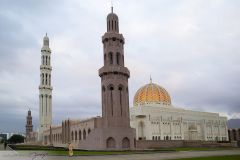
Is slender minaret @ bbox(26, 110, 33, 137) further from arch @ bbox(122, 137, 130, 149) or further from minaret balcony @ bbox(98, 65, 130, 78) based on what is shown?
arch @ bbox(122, 137, 130, 149)

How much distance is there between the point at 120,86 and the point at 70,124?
23655mm

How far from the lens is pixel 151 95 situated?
260 ft

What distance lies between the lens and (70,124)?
68.6 m

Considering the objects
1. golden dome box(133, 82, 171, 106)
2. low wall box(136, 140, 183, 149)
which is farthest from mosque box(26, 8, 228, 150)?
low wall box(136, 140, 183, 149)

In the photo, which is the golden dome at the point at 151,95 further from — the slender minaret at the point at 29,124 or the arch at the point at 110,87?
the slender minaret at the point at 29,124

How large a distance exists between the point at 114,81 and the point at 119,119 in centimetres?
575

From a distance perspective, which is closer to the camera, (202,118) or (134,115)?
(134,115)

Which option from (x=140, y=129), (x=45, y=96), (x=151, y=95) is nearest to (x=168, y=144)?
(x=140, y=129)

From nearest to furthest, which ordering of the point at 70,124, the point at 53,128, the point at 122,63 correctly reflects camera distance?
1. the point at 122,63
2. the point at 70,124
3. the point at 53,128

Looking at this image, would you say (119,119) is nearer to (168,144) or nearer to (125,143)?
(125,143)

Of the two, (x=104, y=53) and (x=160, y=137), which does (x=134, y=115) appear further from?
(x=104, y=53)

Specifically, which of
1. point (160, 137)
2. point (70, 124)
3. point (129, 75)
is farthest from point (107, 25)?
point (160, 137)

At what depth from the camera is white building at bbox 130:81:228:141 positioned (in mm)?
71562

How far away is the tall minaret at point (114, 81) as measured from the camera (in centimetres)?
4809
